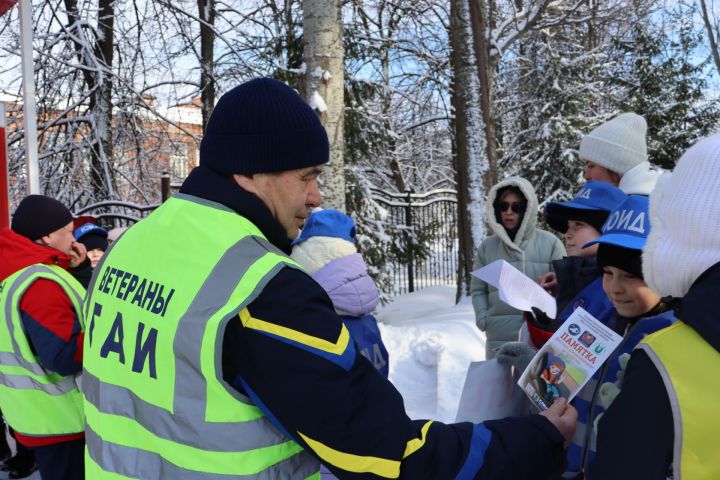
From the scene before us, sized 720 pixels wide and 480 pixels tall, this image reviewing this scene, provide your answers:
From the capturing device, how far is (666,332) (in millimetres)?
1097

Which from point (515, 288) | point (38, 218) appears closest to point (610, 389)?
point (515, 288)

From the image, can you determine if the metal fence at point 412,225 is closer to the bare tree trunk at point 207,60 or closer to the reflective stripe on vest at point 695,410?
the bare tree trunk at point 207,60

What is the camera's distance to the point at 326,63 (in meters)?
5.31

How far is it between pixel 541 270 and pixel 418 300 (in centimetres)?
693

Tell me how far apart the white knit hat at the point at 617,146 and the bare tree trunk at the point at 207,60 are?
7363mm

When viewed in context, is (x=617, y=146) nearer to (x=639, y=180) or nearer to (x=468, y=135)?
(x=639, y=180)

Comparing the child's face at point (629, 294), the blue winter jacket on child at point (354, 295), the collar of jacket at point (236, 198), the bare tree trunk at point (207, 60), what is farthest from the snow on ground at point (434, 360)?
the bare tree trunk at point (207, 60)

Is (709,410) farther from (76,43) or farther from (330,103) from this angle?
(76,43)

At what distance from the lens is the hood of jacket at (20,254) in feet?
10.5

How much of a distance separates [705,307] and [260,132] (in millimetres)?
989

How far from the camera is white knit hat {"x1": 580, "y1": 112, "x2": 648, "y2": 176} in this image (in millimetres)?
3240

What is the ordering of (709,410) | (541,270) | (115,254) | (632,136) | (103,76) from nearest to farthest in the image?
(709,410) → (115,254) → (632,136) → (541,270) → (103,76)

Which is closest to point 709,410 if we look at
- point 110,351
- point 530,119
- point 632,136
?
point 110,351

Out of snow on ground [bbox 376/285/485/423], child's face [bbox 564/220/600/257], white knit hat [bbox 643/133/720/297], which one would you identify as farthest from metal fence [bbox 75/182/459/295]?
white knit hat [bbox 643/133/720/297]
